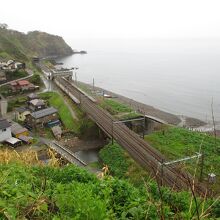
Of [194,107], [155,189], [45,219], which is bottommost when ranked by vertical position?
[194,107]

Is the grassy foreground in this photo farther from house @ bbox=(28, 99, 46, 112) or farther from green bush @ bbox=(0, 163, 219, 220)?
house @ bbox=(28, 99, 46, 112)

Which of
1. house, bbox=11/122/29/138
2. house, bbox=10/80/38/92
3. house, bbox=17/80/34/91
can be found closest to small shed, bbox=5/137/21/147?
house, bbox=11/122/29/138

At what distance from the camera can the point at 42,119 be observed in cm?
4100

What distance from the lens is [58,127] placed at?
3956cm

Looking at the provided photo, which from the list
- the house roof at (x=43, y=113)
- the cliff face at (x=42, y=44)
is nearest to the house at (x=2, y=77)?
the house roof at (x=43, y=113)

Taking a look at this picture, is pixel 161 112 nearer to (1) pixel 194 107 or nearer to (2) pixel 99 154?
(1) pixel 194 107

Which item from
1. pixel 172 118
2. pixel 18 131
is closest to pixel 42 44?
pixel 172 118

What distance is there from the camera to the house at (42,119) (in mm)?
40750

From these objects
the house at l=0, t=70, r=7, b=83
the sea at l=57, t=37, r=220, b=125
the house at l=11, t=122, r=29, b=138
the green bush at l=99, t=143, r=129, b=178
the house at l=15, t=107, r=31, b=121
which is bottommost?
the sea at l=57, t=37, r=220, b=125

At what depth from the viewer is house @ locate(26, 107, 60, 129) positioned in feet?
134

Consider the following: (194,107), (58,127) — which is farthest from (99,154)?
(194,107)

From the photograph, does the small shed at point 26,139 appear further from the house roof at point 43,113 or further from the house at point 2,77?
the house at point 2,77

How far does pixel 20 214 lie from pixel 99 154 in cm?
2822

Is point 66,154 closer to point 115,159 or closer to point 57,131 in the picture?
point 115,159
